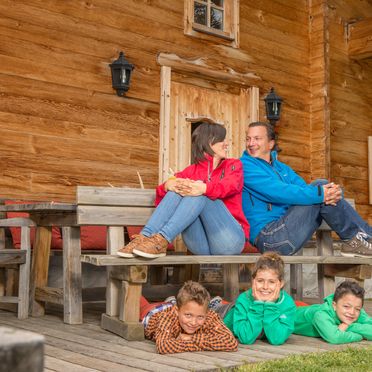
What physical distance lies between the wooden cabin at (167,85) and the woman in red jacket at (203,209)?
240cm

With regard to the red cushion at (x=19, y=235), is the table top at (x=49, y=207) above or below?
above

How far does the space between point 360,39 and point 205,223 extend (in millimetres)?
5819

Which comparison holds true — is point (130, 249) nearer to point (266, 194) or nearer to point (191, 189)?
point (191, 189)

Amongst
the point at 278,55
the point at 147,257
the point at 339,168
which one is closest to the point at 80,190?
the point at 147,257

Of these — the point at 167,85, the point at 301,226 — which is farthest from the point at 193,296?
the point at 167,85

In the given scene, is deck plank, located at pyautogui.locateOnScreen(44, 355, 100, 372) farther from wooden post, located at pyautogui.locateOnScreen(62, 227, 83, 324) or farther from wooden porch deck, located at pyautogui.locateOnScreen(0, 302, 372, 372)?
wooden post, located at pyautogui.locateOnScreen(62, 227, 83, 324)

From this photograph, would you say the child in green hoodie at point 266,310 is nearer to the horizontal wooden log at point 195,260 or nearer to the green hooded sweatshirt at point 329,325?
the green hooded sweatshirt at point 329,325

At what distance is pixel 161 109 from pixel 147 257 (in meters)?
3.71

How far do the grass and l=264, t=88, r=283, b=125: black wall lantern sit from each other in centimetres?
501

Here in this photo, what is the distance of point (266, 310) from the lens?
10.4ft

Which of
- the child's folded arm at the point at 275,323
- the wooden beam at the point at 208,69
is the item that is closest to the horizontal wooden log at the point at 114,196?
the child's folded arm at the point at 275,323

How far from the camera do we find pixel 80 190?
3.72 meters

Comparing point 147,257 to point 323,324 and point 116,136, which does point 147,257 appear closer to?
point 323,324

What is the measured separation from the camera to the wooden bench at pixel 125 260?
11.0 ft
